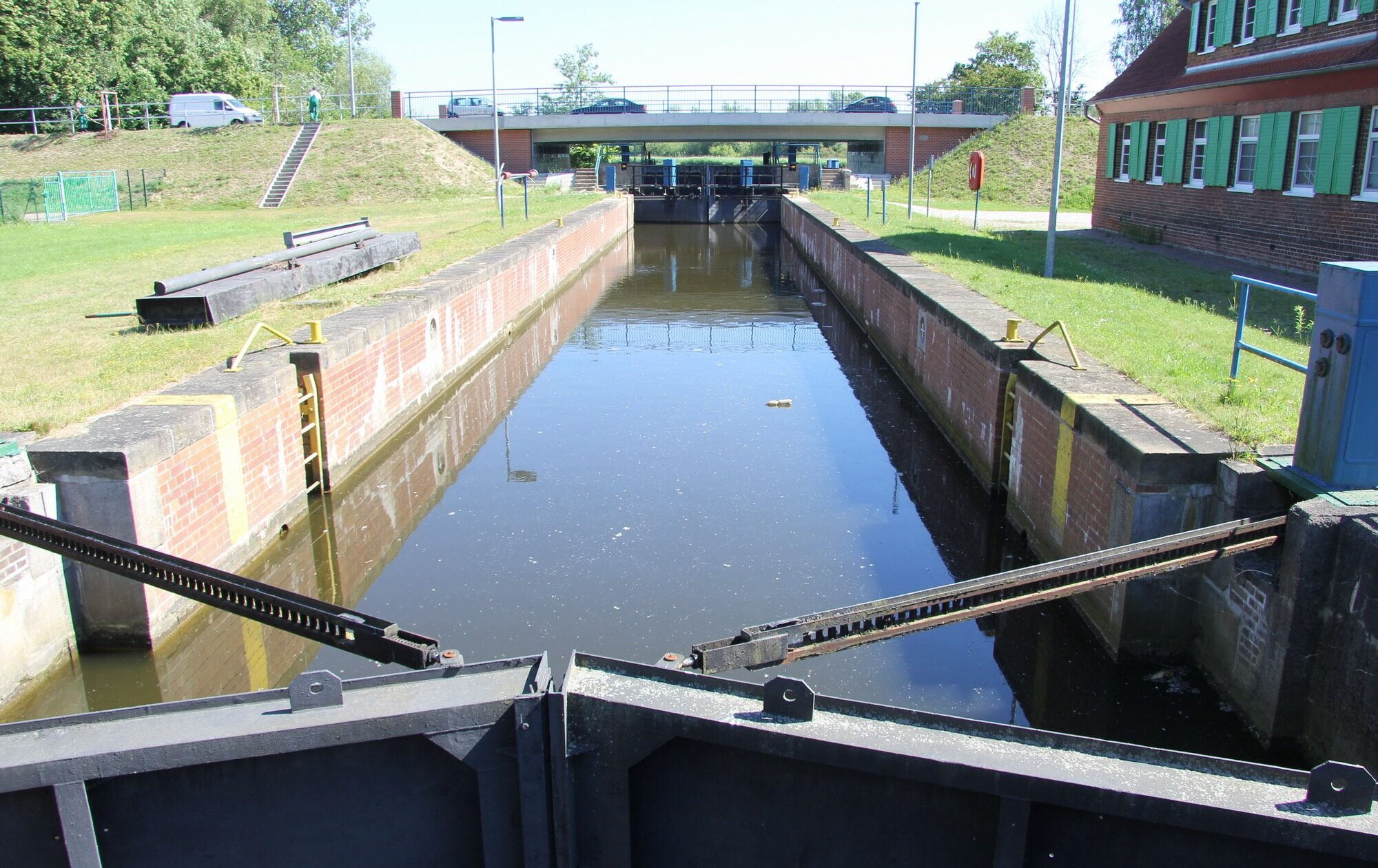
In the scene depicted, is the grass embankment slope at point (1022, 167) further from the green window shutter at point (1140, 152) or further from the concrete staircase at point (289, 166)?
the concrete staircase at point (289, 166)

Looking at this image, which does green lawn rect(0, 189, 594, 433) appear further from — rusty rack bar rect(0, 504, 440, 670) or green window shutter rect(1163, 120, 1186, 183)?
green window shutter rect(1163, 120, 1186, 183)

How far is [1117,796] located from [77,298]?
559 inches

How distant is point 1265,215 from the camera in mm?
17000

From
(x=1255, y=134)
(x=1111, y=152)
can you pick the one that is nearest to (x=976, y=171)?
(x=1111, y=152)

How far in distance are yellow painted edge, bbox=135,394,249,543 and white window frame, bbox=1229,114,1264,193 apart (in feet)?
54.2

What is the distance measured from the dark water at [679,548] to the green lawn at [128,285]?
5.72ft

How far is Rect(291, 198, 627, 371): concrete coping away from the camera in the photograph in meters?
8.96

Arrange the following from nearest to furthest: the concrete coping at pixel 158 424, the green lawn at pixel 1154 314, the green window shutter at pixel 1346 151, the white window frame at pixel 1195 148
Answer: the concrete coping at pixel 158 424 → the green lawn at pixel 1154 314 → the green window shutter at pixel 1346 151 → the white window frame at pixel 1195 148

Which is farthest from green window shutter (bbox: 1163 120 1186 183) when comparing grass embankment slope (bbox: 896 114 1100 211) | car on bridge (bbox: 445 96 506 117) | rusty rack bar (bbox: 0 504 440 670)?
car on bridge (bbox: 445 96 506 117)

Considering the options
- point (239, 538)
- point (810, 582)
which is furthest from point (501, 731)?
point (239, 538)

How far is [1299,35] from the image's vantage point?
652 inches

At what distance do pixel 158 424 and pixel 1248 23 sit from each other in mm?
19190

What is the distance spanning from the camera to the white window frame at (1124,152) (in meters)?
23.8

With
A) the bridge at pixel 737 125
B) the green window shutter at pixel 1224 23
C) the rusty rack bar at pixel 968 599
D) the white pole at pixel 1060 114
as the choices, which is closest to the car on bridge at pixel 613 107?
the bridge at pixel 737 125
